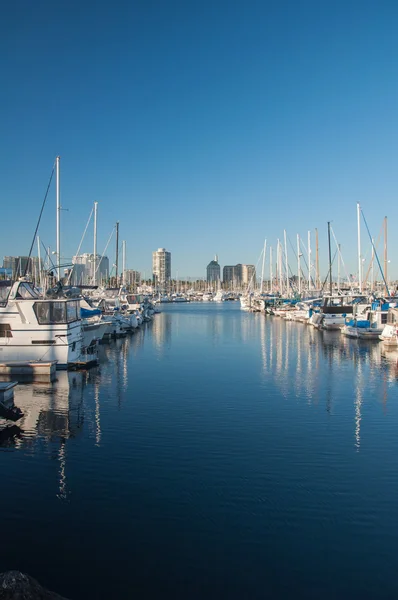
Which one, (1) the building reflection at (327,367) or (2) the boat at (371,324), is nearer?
(1) the building reflection at (327,367)

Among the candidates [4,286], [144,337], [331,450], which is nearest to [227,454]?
[331,450]

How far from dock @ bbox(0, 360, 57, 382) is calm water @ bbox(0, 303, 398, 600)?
1589 mm

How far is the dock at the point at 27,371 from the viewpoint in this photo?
93.8 feet

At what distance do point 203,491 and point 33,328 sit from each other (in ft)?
68.5

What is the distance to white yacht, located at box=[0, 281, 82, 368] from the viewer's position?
30.9 m

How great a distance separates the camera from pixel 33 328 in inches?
1222

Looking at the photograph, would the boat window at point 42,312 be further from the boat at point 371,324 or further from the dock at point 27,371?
the boat at point 371,324

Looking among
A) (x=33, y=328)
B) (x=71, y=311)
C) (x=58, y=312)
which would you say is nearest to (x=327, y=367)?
(x=71, y=311)

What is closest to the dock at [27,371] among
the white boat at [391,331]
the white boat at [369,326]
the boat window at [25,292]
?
the boat window at [25,292]

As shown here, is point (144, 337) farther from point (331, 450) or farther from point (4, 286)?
point (331, 450)

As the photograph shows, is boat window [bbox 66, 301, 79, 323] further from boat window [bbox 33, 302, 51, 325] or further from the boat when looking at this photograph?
the boat

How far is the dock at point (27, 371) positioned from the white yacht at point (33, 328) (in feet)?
6.89

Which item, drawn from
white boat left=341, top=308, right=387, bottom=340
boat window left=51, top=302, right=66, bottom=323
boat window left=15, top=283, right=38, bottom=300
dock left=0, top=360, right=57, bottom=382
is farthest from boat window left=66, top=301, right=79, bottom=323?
white boat left=341, top=308, right=387, bottom=340

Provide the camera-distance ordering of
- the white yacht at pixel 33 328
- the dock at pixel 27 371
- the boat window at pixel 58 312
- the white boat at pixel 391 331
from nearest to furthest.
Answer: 1. the dock at pixel 27 371
2. the white yacht at pixel 33 328
3. the boat window at pixel 58 312
4. the white boat at pixel 391 331
